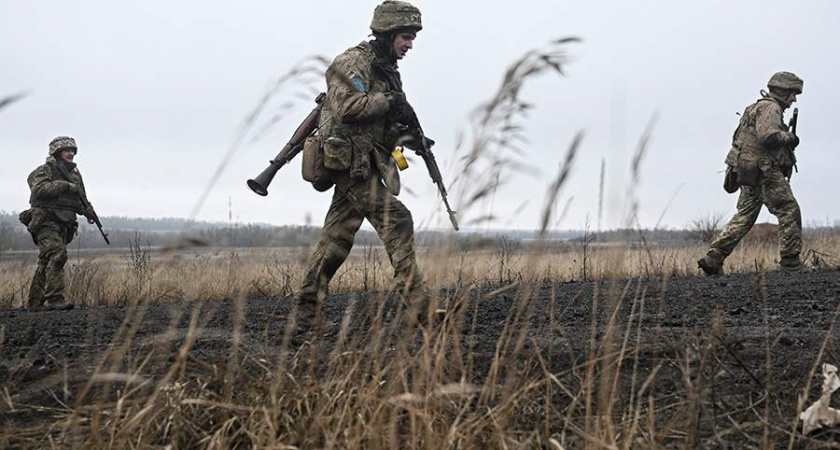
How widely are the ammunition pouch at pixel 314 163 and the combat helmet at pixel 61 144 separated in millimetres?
5372

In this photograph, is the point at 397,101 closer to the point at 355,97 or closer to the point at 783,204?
the point at 355,97

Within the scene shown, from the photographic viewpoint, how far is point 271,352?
379 centimetres

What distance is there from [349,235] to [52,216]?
5471mm

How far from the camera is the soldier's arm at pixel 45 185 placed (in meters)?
9.05

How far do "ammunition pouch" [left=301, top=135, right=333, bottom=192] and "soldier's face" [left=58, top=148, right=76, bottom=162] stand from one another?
5372mm

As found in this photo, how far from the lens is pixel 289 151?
550 cm

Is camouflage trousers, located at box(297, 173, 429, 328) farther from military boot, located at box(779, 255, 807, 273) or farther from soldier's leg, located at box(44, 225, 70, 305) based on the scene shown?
military boot, located at box(779, 255, 807, 273)

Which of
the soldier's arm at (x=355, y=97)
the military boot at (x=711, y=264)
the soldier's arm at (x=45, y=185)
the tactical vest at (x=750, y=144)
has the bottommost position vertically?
the military boot at (x=711, y=264)

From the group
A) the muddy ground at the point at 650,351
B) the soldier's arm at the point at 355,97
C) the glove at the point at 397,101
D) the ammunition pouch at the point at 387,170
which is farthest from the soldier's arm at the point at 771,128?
the soldier's arm at the point at 355,97

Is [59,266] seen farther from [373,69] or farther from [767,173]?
[767,173]

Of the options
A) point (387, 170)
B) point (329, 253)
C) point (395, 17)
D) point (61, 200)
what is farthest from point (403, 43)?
point (61, 200)

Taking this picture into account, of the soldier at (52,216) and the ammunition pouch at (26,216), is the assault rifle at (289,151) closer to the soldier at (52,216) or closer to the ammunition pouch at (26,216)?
the soldier at (52,216)

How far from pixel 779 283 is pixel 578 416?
5.11 m

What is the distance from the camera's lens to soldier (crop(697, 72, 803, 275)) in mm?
8734
